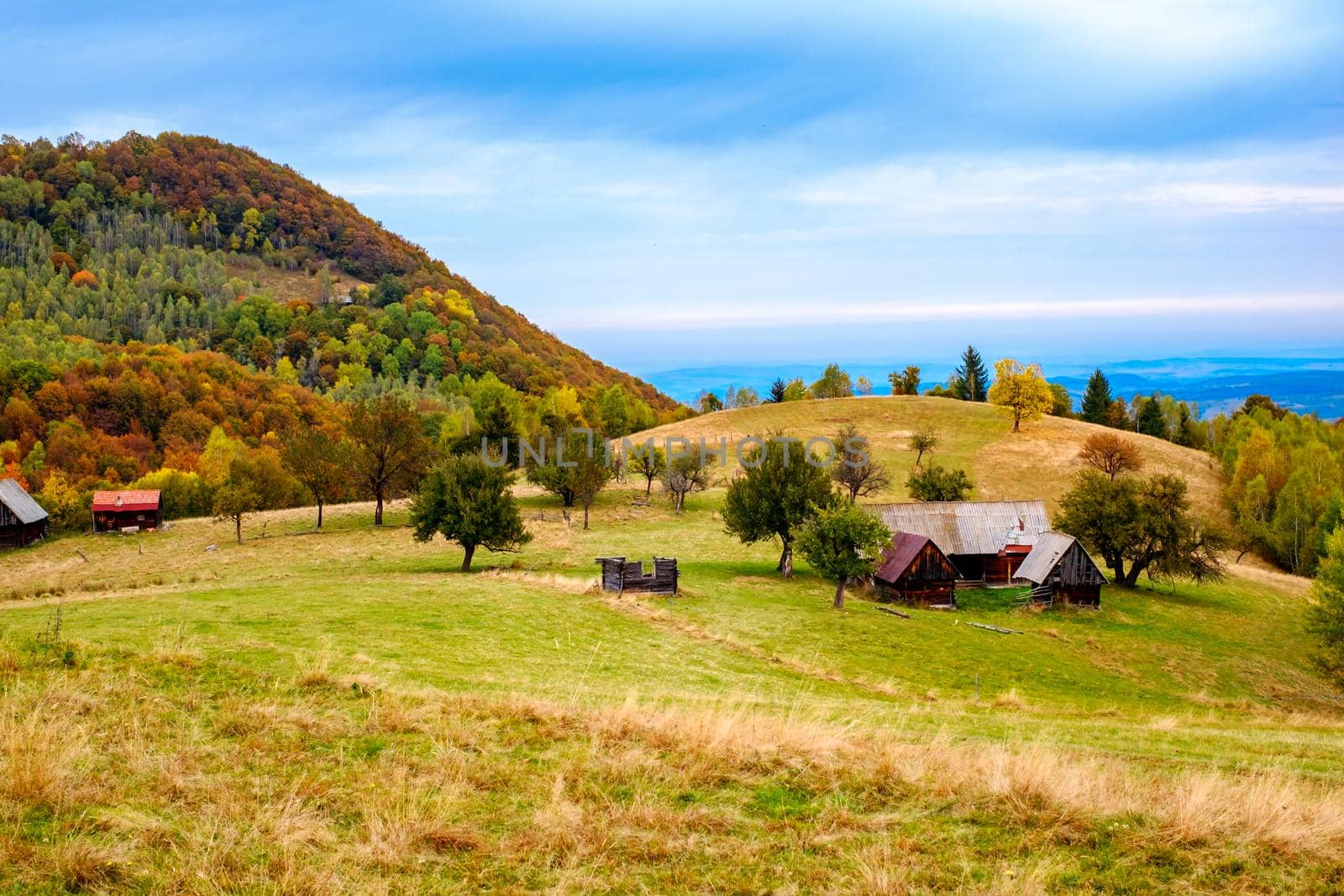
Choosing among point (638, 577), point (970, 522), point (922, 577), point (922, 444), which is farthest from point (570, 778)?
point (922, 444)

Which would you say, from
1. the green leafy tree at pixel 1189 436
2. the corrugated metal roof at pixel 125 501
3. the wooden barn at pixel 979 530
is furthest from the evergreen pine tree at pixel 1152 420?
the corrugated metal roof at pixel 125 501

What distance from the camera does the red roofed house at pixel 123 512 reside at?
53969mm

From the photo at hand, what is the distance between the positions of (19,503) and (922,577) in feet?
199

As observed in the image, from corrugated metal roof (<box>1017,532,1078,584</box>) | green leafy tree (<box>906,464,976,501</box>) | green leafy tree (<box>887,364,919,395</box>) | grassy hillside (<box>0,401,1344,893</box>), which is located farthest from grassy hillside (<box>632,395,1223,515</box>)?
grassy hillside (<box>0,401,1344,893</box>)

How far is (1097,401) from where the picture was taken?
118812 mm

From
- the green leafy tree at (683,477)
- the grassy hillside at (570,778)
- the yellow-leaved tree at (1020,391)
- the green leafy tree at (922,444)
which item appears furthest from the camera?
the yellow-leaved tree at (1020,391)

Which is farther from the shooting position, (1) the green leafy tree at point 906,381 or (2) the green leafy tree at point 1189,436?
(1) the green leafy tree at point 906,381

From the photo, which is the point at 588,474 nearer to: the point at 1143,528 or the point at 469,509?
the point at 469,509

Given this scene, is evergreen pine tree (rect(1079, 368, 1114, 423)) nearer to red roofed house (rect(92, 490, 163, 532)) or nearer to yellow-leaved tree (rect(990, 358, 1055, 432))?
yellow-leaved tree (rect(990, 358, 1055, 432))

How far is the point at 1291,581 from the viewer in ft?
182

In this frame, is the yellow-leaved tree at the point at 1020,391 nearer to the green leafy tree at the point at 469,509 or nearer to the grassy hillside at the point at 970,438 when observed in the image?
the grassy hillside at the point at 970,438

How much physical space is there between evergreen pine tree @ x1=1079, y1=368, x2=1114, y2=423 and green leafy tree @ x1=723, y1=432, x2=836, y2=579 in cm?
9358

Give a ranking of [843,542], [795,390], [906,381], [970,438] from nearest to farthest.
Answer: [843,542] → [970,438] → [906,381] → [795,390]

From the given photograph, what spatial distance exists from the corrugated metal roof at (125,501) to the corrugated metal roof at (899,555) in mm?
51192
